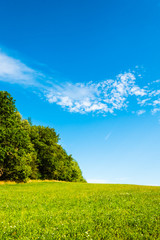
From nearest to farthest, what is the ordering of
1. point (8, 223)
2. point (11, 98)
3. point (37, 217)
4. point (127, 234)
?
point (127, 234) → point (8, 223) → point (37, 217) → point (11, 98)

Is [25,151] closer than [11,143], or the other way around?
[11,143]

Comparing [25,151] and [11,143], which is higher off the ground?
[11,143]

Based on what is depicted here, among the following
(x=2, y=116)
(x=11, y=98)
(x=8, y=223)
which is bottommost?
(x=8, y=223)

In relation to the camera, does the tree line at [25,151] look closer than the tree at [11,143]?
No

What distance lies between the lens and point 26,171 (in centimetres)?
4338

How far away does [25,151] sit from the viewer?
43656mm

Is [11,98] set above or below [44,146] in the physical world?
above

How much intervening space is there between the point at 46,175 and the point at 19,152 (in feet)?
78.2

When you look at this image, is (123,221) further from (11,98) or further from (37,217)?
(11,98)

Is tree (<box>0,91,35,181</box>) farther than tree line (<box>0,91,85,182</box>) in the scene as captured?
No

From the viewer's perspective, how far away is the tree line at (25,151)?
127 feet

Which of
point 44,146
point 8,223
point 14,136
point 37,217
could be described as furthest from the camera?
point 44,146

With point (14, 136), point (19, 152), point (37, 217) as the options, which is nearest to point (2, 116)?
point (14, 136)

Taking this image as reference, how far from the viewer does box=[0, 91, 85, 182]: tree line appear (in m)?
38.7
